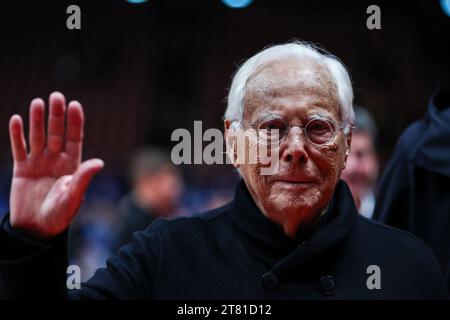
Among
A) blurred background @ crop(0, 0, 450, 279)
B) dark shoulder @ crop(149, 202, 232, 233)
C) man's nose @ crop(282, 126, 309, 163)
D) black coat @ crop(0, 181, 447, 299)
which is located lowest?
black coat @ crop(0, 181, 447, 299)

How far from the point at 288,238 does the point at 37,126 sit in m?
0.72

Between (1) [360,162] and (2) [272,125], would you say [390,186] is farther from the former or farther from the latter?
(1) [360,162]

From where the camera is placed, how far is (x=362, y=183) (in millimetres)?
3277

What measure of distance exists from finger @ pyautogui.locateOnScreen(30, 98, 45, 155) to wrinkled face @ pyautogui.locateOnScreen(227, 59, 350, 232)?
57 centimetres

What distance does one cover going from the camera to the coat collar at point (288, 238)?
1.69 meters

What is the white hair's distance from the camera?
1807 mm

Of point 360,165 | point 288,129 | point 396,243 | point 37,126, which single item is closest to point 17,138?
point 37,126

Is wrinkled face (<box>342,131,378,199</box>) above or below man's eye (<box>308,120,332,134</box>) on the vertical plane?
below

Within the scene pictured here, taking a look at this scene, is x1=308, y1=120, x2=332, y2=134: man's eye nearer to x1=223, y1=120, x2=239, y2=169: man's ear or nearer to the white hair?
the white hair

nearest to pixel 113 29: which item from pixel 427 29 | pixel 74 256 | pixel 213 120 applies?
pixel 213 120

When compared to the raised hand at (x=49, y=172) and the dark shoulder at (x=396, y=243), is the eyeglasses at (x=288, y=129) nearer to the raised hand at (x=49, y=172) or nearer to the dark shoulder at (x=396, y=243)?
the dark shoulder at (x=396, y=243)

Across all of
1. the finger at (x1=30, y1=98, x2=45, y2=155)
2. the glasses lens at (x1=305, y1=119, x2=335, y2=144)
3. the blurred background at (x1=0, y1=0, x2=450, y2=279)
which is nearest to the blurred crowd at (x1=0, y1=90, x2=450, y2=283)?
the glasses lens at (x1=305, y1=119, x2=335, y2=144)

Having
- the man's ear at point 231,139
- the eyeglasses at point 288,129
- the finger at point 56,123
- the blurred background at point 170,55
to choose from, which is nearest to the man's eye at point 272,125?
the eyeglasses at point 288,129
